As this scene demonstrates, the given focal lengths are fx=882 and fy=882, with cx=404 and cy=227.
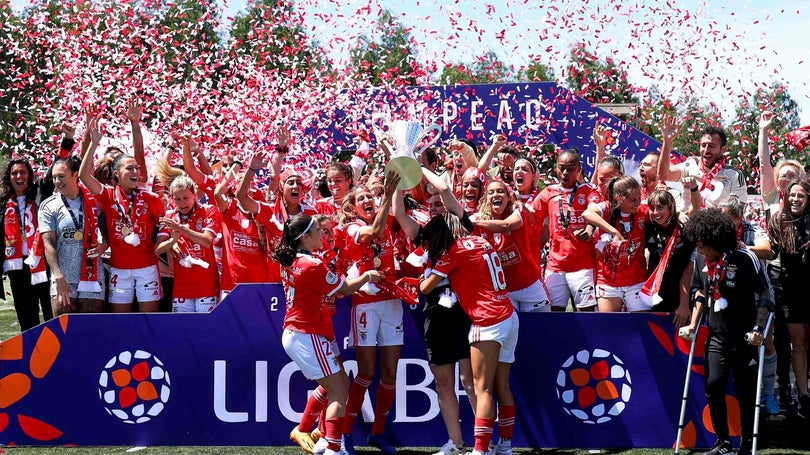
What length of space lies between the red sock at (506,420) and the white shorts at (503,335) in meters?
0.33

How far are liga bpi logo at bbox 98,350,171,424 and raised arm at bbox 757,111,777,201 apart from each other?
501 centimetres

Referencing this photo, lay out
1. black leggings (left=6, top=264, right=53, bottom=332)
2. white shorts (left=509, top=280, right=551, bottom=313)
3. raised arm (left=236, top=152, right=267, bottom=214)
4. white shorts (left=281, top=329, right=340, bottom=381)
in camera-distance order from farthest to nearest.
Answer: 1. black leggings (left=6, top=264, right=53, bottom=332)
2. raised arm (left=236, top=152, right=267, bottom=214)
3. white shorts (left=509, top=280, right=551, bottom=313)
4. white shorts (left=281, top=329, right=340, bottom=381)

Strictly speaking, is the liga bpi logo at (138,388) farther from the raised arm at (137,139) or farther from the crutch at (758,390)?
the crutch at (758,390)

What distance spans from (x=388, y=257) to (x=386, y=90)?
16.1ft

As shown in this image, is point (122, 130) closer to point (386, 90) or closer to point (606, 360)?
point (386, 90)

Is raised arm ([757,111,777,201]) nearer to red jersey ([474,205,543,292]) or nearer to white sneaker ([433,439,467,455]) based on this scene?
red jersey ([474,205,543,292])

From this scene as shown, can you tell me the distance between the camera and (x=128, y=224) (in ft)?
23.3

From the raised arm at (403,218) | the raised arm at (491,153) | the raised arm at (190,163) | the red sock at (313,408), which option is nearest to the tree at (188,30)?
the raised arm at (190,163)

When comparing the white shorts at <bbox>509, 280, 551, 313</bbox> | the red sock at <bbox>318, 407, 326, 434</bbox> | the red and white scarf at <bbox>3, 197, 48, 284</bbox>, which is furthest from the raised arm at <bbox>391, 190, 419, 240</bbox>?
the red and white scarf at <bbox>3, 197, 48, 284</bbox>

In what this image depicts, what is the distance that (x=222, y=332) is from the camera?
21.1 feet

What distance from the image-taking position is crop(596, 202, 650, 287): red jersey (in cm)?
665

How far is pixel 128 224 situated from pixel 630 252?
13.0ft

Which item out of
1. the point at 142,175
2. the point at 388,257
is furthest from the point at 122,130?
the point at 388,257

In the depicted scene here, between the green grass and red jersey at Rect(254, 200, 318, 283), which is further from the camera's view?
red jersey at Rect(254, 200, 318, 283)
